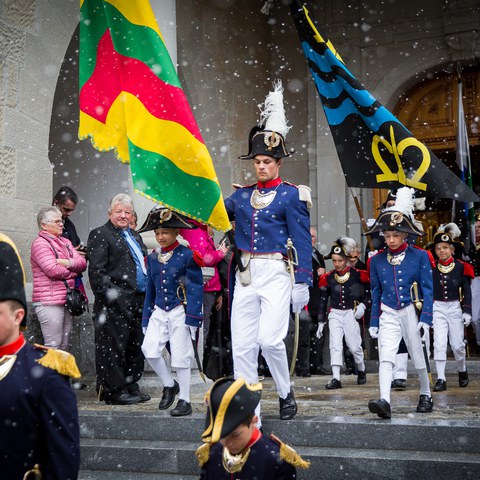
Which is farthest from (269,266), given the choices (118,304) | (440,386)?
(440,386)

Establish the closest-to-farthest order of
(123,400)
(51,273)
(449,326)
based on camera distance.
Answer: (123,400) < (51,273) < (449,326)

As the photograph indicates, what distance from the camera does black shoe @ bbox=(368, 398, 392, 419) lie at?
5863 mm

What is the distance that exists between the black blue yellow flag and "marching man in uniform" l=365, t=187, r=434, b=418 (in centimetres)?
21

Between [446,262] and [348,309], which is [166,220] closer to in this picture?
[348,309]

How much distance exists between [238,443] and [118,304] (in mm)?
4666

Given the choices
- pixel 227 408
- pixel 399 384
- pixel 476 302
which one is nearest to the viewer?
pixel 227 408

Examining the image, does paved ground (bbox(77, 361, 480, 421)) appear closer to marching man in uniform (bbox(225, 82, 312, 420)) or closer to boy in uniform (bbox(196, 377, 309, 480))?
marching man in uniform (bbox(225, 82, 312, 420))

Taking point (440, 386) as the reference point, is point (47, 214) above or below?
above

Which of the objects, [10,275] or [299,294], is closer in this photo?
[10,275]

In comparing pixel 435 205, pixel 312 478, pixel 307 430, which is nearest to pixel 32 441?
pixel 312 478

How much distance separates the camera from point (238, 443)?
3.29 m

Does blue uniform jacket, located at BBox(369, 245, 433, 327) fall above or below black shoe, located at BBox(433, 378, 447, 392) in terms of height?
above

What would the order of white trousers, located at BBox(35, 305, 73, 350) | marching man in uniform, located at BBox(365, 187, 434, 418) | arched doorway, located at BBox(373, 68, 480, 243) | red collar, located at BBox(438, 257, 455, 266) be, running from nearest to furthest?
1. marching man in uniform, located at BBox(365, 187, 434, 418)
2. white trousers, located at BBox(35, 305, 73, 350)
3. red collar, located at BBox(438, 257, 455, 266)
4. arched doorway, located at BBox(373, 68, 480, 243)

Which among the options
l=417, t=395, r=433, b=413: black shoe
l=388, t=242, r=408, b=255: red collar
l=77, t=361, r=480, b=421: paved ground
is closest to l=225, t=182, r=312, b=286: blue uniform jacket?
l=388, t=242, r=408, b=255: red collar
